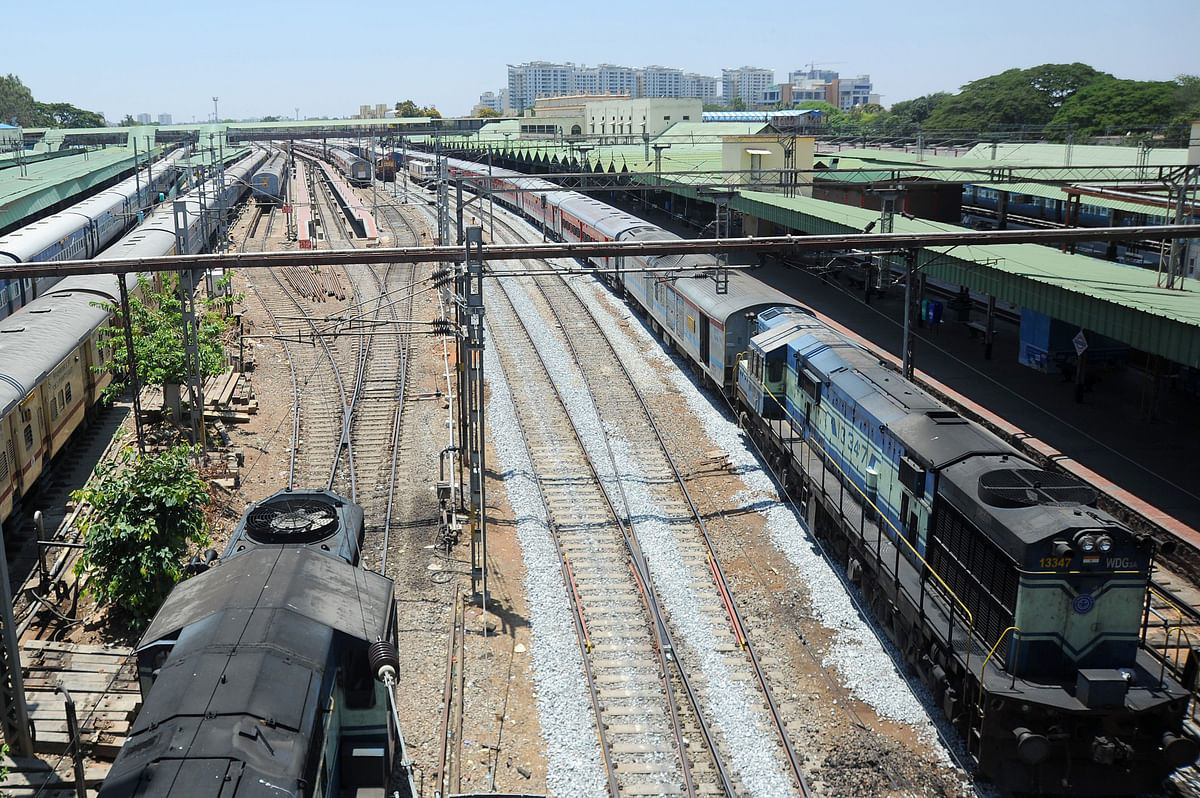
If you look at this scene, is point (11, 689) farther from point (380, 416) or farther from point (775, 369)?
point (775, 369)

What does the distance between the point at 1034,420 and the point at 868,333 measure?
9943 millimetres

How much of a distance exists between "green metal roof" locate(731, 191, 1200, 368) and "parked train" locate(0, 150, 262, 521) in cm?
2260

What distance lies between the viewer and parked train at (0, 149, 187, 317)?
1278 inches

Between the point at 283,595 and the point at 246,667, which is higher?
the point at 283,595

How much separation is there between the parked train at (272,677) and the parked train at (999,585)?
7.40 meters

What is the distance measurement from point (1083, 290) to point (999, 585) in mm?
13135

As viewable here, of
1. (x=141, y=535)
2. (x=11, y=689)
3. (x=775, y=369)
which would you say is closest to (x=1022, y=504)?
(x=775, y=369)

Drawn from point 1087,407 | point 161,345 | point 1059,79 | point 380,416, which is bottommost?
point 380,416

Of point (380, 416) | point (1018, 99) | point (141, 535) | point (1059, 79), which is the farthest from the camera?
point (1059, 79)

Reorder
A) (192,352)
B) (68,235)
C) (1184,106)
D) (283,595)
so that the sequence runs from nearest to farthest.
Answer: (283,595)
(192,352)
(68,235)
(1184,106)

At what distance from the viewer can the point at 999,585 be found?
1241 centimetres

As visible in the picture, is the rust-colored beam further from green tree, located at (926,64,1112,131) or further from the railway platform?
green tree, located at (926,64,1112,131)

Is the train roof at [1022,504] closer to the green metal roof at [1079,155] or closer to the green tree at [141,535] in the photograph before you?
the green tree at [141,535]

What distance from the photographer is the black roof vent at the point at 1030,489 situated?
12.3m
